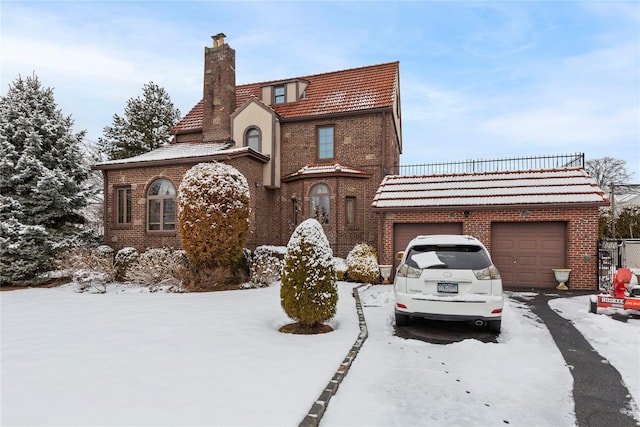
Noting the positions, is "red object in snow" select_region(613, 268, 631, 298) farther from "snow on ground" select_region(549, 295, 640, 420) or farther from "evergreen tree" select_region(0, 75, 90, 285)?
"evergreen tree" select_region(0, 75, 90, 285)

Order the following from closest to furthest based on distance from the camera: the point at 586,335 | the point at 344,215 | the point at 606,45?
1. the point at 586,335
2. the point at 606,45
3. the point at 344,215

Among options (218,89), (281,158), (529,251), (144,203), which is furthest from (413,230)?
(218,89)

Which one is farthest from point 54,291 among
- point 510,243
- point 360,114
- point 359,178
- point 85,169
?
point 510,243

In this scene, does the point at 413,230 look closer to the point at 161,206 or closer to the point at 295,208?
the point at 295,208

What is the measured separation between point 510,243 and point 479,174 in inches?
127

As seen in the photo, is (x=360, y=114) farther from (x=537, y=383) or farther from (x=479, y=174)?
(x=537, y=383)

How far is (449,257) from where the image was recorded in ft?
19.4

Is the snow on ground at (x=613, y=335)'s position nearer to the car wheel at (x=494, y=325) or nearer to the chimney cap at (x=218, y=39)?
the car wheel at (x=494, y=325)

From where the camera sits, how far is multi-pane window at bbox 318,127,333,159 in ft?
56.4

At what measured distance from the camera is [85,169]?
14.0 metres

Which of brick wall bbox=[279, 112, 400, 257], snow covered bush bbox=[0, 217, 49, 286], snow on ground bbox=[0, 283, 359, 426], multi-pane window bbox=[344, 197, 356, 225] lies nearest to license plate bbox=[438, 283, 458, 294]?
snow on ground bbox=[0, 283, 359, 426]

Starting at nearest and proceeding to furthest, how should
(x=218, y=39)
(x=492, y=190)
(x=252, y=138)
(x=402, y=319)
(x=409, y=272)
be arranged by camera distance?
(x=409, y=272) < (x=402, y=319) < (x=492, y=190) < (x=252, y=138) < (x=218, y=39)

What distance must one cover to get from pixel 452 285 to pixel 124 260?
40.8ft

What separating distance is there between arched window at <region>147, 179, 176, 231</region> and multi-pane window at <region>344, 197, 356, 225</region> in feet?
25.3
